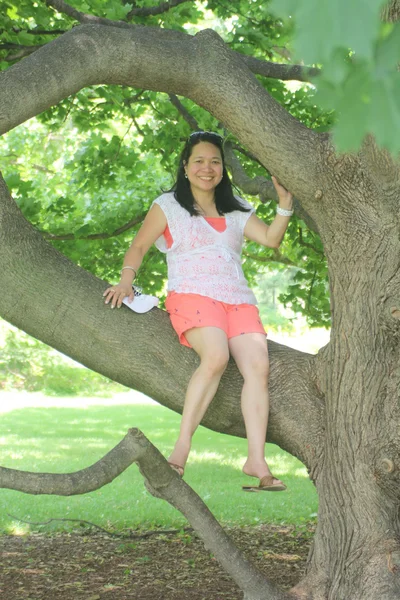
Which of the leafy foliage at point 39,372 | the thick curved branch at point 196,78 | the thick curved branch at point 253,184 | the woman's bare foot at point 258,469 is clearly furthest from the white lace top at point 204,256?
the leafy foliage at point 39,372

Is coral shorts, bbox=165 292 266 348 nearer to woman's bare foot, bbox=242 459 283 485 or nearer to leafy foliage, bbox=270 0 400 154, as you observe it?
woman's bare foot, bbox=242 459 283 485

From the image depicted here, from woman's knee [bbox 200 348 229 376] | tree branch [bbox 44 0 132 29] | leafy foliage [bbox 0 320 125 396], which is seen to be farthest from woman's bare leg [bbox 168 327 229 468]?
leafy foliage [bbox 0 320 125 396]

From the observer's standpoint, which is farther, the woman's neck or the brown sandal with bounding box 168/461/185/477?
the woman's neck

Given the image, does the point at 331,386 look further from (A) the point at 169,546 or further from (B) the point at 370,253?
(A) the point at 169,546

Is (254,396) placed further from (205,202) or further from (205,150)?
(205,150)

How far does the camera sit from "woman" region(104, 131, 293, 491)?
383 centimetres

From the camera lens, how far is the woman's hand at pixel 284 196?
410 cm

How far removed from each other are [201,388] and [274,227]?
103cm

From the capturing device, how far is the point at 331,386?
3822 mm

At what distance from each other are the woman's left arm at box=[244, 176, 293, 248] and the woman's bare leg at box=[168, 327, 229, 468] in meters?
0.77

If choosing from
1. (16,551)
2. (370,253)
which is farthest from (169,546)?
(370,253)

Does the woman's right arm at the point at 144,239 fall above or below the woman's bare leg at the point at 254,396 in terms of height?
above

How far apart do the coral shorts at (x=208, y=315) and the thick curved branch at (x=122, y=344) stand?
97 mm

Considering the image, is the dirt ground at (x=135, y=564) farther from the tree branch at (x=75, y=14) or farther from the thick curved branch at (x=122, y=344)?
the tree branch at (x=75, y=14)
